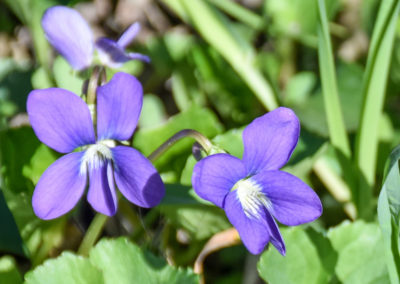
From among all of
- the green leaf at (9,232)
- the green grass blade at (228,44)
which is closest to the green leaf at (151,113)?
the green grass blade at (228,44)

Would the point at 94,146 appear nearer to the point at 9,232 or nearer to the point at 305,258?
the point at 9,232

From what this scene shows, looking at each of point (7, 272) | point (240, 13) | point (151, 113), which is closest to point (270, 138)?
point (7, 272)

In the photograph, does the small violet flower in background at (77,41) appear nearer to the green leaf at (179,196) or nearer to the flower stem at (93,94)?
the flower stem at (93,94)

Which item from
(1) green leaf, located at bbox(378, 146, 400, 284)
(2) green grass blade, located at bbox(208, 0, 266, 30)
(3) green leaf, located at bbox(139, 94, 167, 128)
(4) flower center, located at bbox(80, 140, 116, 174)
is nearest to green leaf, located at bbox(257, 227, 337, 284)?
(1) green leaf, located at bbox(378, 146, 400, 284)

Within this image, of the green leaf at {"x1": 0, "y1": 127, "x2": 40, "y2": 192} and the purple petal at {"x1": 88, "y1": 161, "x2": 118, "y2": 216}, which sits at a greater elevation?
the purple petal at {"x1": 88, "y1": 161, "x2": 118, "y2": 216}

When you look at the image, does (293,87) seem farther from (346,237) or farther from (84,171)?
(84,171)

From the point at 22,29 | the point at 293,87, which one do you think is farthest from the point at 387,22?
the point at 22,29

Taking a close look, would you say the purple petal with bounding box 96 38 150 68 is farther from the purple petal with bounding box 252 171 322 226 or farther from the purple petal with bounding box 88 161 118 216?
the purple petal with bounding box 252 171 322 226
